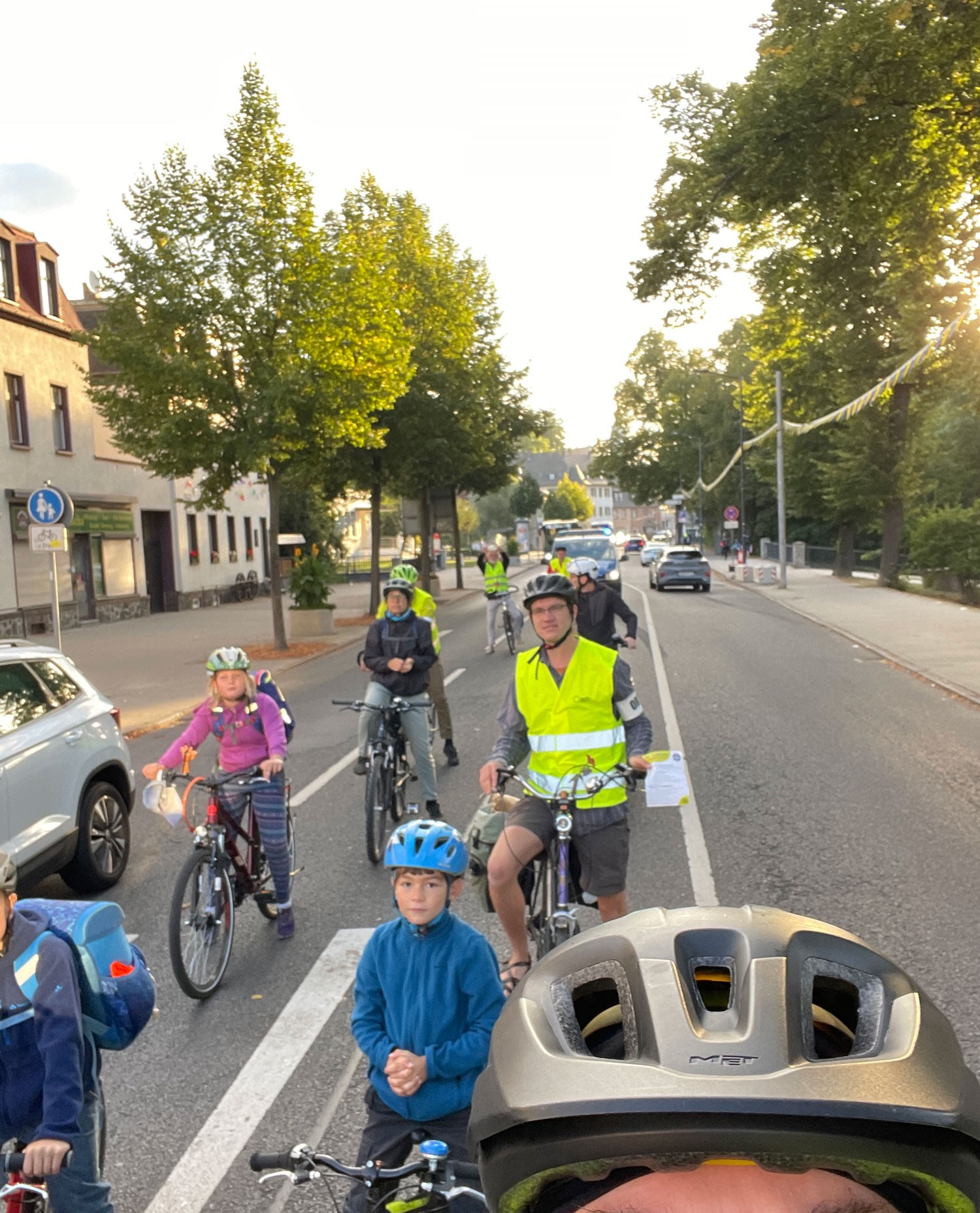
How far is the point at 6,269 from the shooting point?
1136 inches

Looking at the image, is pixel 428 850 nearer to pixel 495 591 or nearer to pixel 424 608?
pixel 424 608

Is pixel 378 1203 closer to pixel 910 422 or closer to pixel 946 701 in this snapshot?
pixel 946 701

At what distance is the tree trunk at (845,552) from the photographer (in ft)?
156

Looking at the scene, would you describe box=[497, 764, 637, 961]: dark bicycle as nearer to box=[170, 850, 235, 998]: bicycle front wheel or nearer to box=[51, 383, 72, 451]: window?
box=[170, 850, 235, 998]: bicycle front wheel

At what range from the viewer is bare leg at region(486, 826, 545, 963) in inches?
176

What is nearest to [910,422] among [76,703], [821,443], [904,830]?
[821,443]

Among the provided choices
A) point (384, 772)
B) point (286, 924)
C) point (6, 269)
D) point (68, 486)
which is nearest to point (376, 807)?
point (384, 772)

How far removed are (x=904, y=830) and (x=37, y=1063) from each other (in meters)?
6.64

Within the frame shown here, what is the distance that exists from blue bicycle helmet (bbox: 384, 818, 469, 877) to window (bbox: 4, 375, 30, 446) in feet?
91.8

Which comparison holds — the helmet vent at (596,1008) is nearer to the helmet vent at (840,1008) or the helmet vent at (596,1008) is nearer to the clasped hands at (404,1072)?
the helmet vent at (840,1008)

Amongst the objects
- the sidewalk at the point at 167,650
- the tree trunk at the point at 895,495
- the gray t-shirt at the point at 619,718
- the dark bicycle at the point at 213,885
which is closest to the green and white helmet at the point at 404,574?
the dark bicycle at the point at 213,885

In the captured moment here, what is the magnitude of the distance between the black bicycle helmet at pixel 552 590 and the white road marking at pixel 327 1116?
1966 mm

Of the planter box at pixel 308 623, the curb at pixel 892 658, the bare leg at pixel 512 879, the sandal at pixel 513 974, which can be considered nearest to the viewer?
the sandal at pixel 513 974

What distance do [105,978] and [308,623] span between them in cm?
2473
